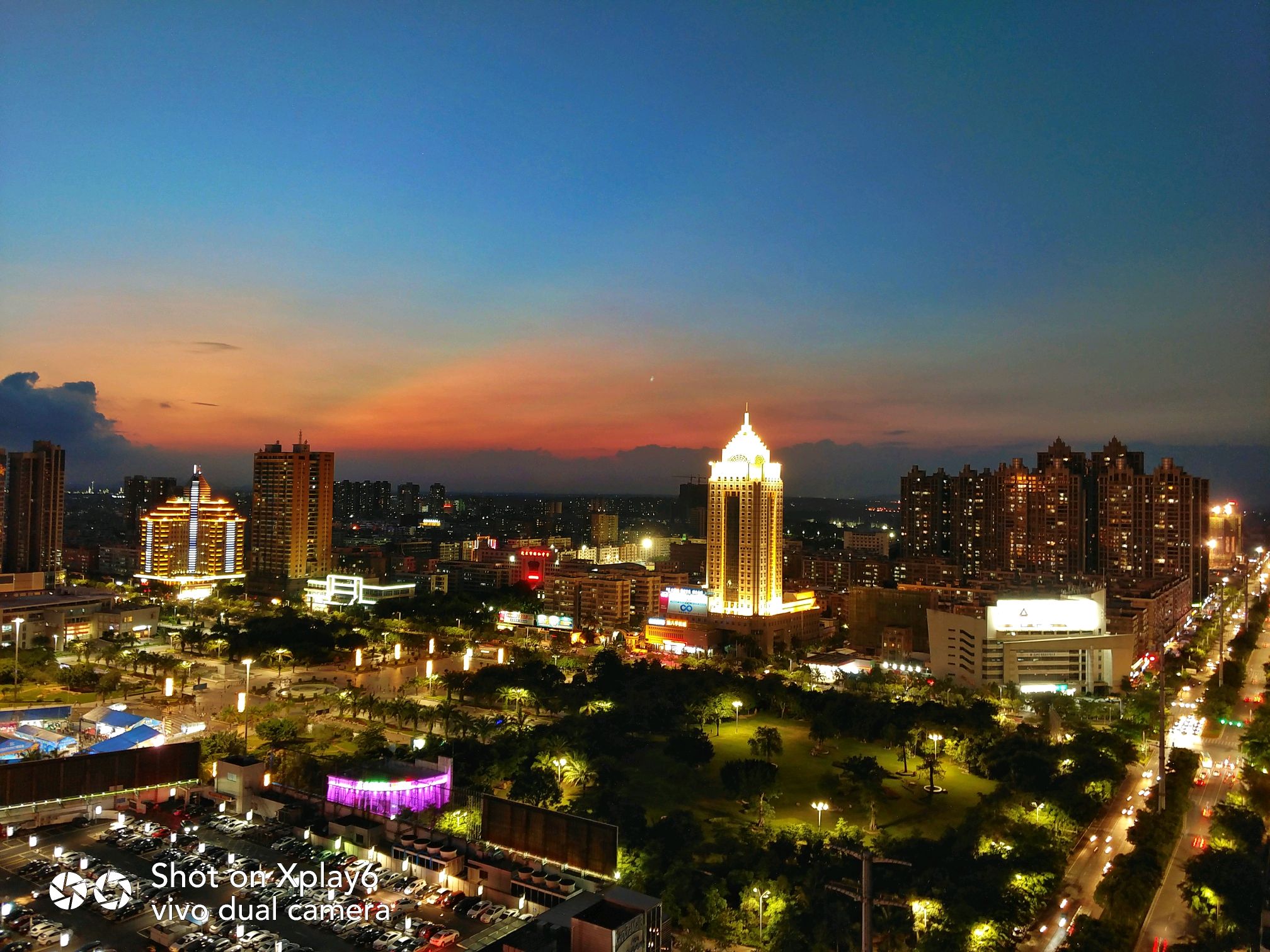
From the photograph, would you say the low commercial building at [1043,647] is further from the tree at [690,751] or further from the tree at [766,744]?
the tree at [690,751]

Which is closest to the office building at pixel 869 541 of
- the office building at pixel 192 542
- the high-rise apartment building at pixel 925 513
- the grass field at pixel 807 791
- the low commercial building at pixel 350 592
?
the high-rise apartment building at pixel 925 513

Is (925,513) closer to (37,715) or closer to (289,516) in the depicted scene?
(289,516)

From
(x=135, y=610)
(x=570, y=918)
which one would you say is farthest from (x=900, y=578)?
(x=570, y=918)

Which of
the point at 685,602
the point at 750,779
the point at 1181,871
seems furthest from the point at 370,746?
the point at 685,602

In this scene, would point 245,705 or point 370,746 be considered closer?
point 370,746

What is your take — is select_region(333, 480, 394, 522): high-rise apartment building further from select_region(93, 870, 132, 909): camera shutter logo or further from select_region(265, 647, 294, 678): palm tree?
select_region(93, 870, 132, 909): camera shutter logo

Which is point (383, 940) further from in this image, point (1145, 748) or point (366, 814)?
point (1145, 748)
